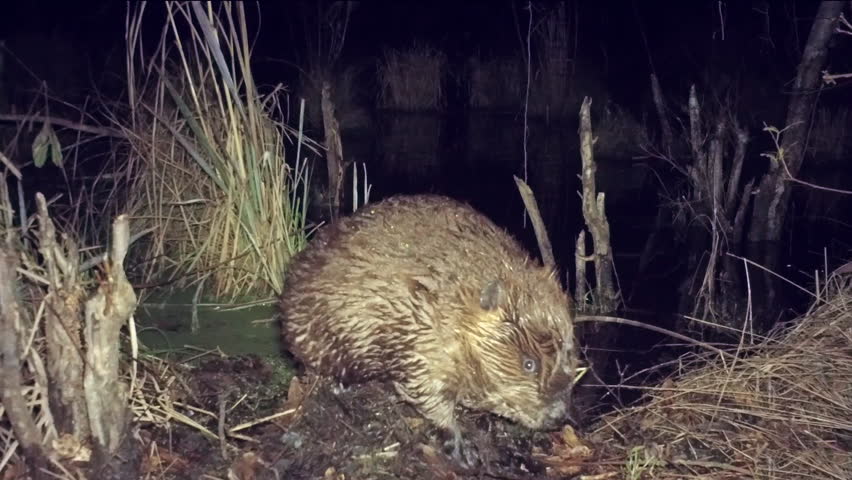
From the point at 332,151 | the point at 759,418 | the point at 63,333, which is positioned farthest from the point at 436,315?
the point at 332,151

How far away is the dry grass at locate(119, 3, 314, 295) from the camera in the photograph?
598cm

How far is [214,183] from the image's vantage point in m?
6.45

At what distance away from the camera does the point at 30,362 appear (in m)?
3.58

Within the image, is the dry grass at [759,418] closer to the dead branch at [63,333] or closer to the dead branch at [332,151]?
the dead branch at [63,333]

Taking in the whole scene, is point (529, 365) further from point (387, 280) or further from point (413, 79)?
point (413, 79)

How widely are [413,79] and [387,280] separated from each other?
11.5 metres

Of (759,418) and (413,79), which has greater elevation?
(413,79)

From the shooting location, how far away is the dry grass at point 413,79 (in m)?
15.1

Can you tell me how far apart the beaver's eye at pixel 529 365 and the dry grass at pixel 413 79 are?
1157cm

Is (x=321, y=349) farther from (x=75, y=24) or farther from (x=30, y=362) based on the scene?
(x=75, y=24)

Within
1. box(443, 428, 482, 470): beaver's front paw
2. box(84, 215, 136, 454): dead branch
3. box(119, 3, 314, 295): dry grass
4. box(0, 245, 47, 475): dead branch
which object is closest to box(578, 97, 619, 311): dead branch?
box(119, 3, 314, 295): dry grass

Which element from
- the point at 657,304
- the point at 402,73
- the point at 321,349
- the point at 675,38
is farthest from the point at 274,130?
the point at 402,73

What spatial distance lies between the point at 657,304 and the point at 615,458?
9.70ft

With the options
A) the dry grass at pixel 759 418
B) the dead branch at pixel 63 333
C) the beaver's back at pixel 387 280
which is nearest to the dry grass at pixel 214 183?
the beaver's back at pixel 387 280
